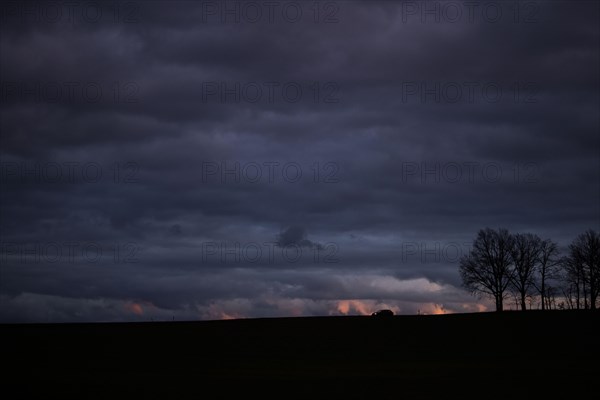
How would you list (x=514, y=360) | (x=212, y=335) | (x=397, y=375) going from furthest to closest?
(x=212, y=335), (x=514, y=360), (x=397, y=375)

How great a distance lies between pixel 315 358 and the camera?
57.7 metres

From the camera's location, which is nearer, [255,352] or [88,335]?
[255,352]

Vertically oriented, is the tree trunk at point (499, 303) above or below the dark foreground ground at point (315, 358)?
above

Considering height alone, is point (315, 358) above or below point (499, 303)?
below

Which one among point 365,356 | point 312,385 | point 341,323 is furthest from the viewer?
point 341,323

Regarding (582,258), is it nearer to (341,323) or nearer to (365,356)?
(341,323)

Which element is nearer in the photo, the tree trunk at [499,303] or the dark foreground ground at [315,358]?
the dark foreground ground at [315,358]

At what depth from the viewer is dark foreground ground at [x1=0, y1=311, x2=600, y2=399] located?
39.5 metres

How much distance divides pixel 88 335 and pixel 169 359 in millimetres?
20105

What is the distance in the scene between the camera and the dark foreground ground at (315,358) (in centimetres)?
3947

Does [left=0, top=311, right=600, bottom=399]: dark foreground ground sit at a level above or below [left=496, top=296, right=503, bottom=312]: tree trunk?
below

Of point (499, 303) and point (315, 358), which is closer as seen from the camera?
point (315, 358)

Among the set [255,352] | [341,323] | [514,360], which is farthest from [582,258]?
[255,352]

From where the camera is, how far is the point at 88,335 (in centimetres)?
7250
